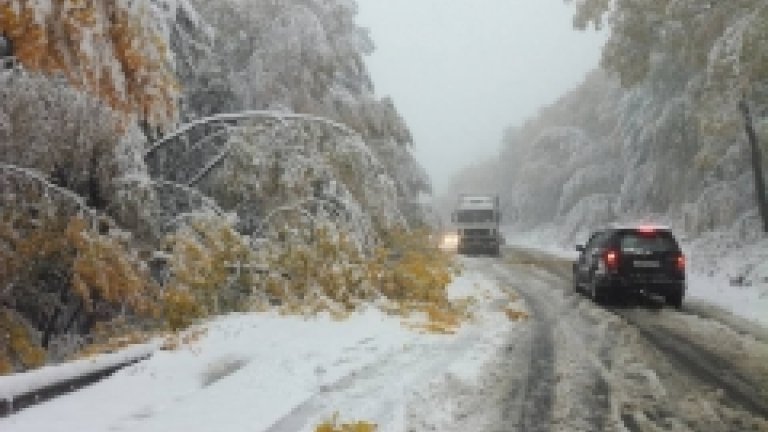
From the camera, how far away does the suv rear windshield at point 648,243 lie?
14688mm

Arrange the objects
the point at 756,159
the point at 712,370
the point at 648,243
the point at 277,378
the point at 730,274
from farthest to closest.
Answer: the point at 756,159 < the point at 730,274 < the point at 648,243 < the point at 712,370 < the point at 277,378

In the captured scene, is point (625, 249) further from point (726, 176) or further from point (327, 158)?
point (726, 176)

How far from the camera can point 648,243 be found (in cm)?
1478

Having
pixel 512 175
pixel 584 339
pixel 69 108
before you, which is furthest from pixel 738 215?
pixel 512 175

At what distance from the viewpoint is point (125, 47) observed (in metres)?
5.46

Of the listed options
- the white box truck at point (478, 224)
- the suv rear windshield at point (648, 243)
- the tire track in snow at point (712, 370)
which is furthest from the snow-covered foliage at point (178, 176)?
the white box truck at point (478, 224)

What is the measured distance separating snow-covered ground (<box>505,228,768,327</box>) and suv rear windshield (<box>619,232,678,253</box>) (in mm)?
1684

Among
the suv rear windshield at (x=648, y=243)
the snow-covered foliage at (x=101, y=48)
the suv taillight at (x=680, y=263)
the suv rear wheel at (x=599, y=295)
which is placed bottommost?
the suv rear wheel at (x=599, y=295)

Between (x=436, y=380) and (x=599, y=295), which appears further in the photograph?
(x=599, y=295)

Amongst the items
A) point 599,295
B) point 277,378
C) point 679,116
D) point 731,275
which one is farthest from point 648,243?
point 679,116

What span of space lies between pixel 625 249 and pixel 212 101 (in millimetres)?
9569

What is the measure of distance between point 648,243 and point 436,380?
8956mm

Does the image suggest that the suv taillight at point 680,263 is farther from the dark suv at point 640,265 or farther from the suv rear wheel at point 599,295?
the suv rear wheel at point 599,295

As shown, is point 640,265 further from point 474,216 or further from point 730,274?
point 474,216
